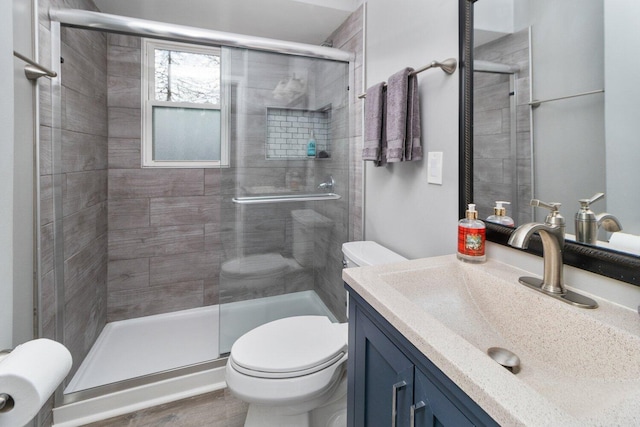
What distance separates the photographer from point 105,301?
2350mm

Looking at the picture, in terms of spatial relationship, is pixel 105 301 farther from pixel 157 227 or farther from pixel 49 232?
pixel 49 232

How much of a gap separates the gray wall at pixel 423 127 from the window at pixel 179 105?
4.40 feet

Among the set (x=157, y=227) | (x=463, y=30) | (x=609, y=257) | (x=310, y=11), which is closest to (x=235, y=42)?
(x=310, y=11)

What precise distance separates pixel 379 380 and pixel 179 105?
2499 mm

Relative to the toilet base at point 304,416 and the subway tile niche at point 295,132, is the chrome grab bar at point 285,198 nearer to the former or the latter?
the subway tile niche at point 295,132

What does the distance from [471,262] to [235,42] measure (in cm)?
169

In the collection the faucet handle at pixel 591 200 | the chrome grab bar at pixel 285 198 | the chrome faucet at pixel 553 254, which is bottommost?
the chrome faucet at pixel 553 254

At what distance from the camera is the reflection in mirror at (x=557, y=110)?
0.72 meters

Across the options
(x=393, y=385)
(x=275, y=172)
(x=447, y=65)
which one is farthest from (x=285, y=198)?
(x=393, y=385)

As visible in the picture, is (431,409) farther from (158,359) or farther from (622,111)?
(158,359)

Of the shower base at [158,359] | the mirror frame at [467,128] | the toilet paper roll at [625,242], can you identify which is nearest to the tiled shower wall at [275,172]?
the shower base at [158,359]

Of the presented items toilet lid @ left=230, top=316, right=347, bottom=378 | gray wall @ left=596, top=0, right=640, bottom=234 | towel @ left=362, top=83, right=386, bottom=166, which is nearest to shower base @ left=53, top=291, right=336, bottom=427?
toilet lid @ left=230, top=316, right=347, bottom=378

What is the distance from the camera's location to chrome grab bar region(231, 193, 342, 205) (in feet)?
6.26

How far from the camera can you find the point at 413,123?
1.34 metres
